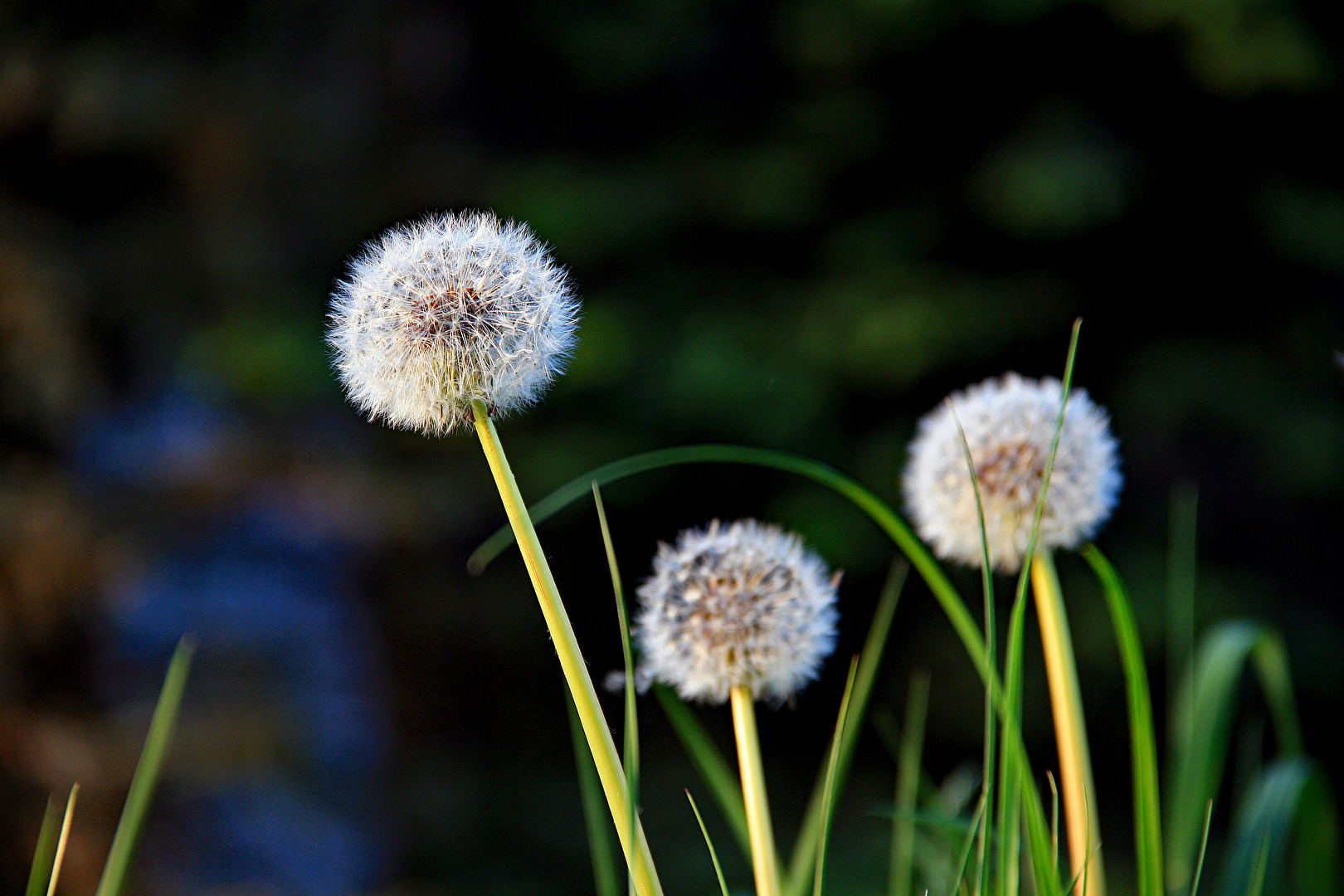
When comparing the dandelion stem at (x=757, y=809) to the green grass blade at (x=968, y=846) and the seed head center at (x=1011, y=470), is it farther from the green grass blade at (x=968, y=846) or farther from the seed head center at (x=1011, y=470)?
the seed head center at (x=1011, y=470)

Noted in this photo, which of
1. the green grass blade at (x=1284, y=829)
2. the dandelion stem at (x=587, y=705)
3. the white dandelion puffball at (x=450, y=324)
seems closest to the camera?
the dandelion stem at (x=587, y=705)

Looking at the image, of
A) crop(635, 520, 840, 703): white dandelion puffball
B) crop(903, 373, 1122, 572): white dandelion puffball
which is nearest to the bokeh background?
crop(903, 373, 1122, 572): white dandelion puffball

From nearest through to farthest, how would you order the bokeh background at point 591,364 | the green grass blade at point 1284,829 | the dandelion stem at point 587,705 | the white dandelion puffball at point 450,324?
the dandelion stem at point 587,705 → the white dandelion puffball at point 450,324 → the green grass blade at point 1284,829 → the bokeh background at point 591,364

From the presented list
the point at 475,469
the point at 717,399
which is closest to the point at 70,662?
the point at 475,469

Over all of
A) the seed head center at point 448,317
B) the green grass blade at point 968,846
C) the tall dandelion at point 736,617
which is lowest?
the green grass blade at point 968,846

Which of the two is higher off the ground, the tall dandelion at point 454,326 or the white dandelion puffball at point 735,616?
the tall dandelion at point 454,326

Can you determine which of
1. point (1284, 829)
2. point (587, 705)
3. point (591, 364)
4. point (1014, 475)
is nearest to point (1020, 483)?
point (1014, 475)

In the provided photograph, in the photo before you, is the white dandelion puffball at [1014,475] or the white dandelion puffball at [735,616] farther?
the white dandelion puffball at [1014,475]

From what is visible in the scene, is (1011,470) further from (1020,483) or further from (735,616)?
(735,616)

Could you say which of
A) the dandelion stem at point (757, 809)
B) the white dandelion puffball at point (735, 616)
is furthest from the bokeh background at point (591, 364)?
the dandelion stem at point (757, 809)
